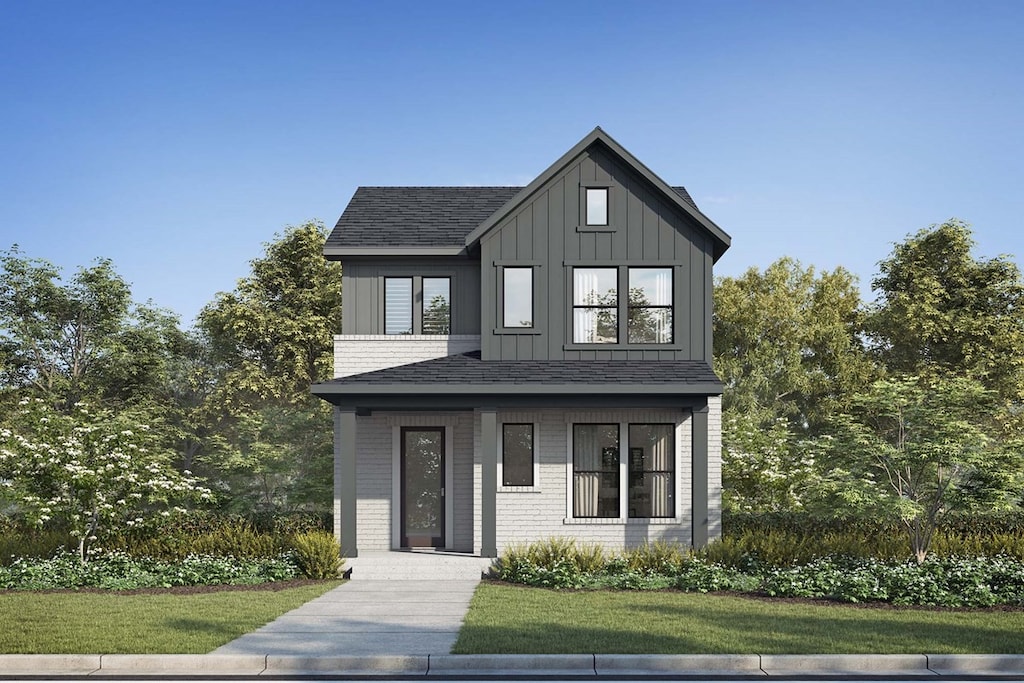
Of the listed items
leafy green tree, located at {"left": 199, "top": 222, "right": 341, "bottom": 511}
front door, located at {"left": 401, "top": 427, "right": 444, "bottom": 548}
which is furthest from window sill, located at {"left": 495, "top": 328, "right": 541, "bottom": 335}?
leafy green tree, located at {"left": 199, "top": 222, "right": 341, "bottom": 511}

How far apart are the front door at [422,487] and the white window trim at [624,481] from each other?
9.79ft

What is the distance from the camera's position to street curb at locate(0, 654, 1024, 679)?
1036 centimetres

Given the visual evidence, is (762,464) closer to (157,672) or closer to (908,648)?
(908,648)

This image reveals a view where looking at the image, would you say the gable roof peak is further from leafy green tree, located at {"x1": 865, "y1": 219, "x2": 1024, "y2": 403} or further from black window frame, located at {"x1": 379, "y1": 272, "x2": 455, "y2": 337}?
leafy green tree, located at {"x1": 865, "y1": 219, "x2": 1024, "y2": 403}

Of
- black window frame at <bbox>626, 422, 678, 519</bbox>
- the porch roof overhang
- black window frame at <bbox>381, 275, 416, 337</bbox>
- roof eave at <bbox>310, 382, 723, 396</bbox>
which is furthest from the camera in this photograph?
black window frame at <bbox>381, 275, 416, 337</bbox>

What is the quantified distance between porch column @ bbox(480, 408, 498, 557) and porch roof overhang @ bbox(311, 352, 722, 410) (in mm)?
403

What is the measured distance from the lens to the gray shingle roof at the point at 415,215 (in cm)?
2242

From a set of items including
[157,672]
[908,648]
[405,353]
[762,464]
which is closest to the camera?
[157,672]

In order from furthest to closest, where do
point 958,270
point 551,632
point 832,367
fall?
1. point 832,367
2. point 958,270
3. point 551,632

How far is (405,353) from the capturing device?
21969 millimetres

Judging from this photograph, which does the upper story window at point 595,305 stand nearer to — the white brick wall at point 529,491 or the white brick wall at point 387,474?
the white brick wall at point 529,491

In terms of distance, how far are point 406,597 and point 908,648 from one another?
26.4ft

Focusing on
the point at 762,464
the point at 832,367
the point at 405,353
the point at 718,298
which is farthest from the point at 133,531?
the point at 832,367

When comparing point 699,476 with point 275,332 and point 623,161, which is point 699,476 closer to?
point 623,161
